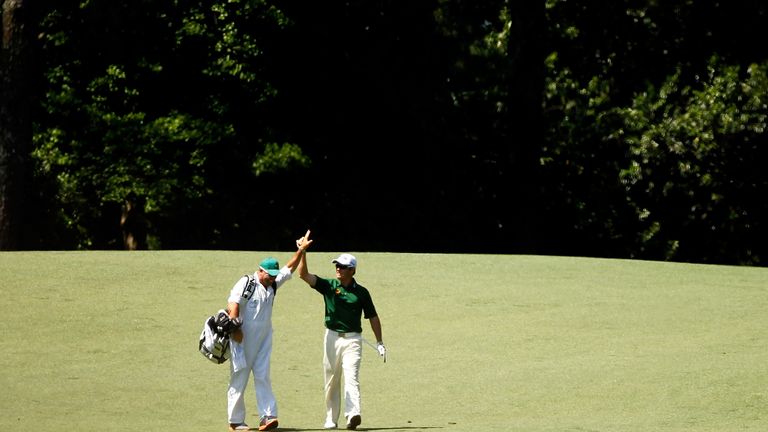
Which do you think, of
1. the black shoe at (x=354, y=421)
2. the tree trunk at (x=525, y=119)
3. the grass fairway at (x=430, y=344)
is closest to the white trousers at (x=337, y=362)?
the black shoe at (x=354, y=421)

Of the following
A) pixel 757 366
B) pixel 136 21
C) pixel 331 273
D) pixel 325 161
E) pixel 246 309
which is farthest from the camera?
pixel 325 161

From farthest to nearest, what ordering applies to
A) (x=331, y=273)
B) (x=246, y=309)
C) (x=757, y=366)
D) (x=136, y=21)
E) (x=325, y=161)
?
(x=325, y=161), (x=136, y=21), (x=331, y=273), (x=757, y=366), (x=246, y=309)

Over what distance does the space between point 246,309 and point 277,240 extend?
24971 mm

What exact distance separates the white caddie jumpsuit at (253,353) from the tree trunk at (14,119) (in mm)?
18613

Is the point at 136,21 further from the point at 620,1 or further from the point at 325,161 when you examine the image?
the point at 620,1

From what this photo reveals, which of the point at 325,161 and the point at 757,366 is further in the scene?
the point at 325,161

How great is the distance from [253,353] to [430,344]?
6.11 m

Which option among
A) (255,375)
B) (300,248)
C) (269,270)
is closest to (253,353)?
(255,375)

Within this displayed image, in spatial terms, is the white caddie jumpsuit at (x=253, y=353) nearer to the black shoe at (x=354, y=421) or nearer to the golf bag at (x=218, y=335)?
the golf bag at (x=218, y=335)

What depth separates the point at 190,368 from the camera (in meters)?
18.2

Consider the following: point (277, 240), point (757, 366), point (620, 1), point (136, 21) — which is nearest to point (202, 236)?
point (277, 240)

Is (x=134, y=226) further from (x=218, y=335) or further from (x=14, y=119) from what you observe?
(x=218, y=335)

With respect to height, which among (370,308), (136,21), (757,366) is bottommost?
(757,366)

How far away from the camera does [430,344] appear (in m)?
19.8
